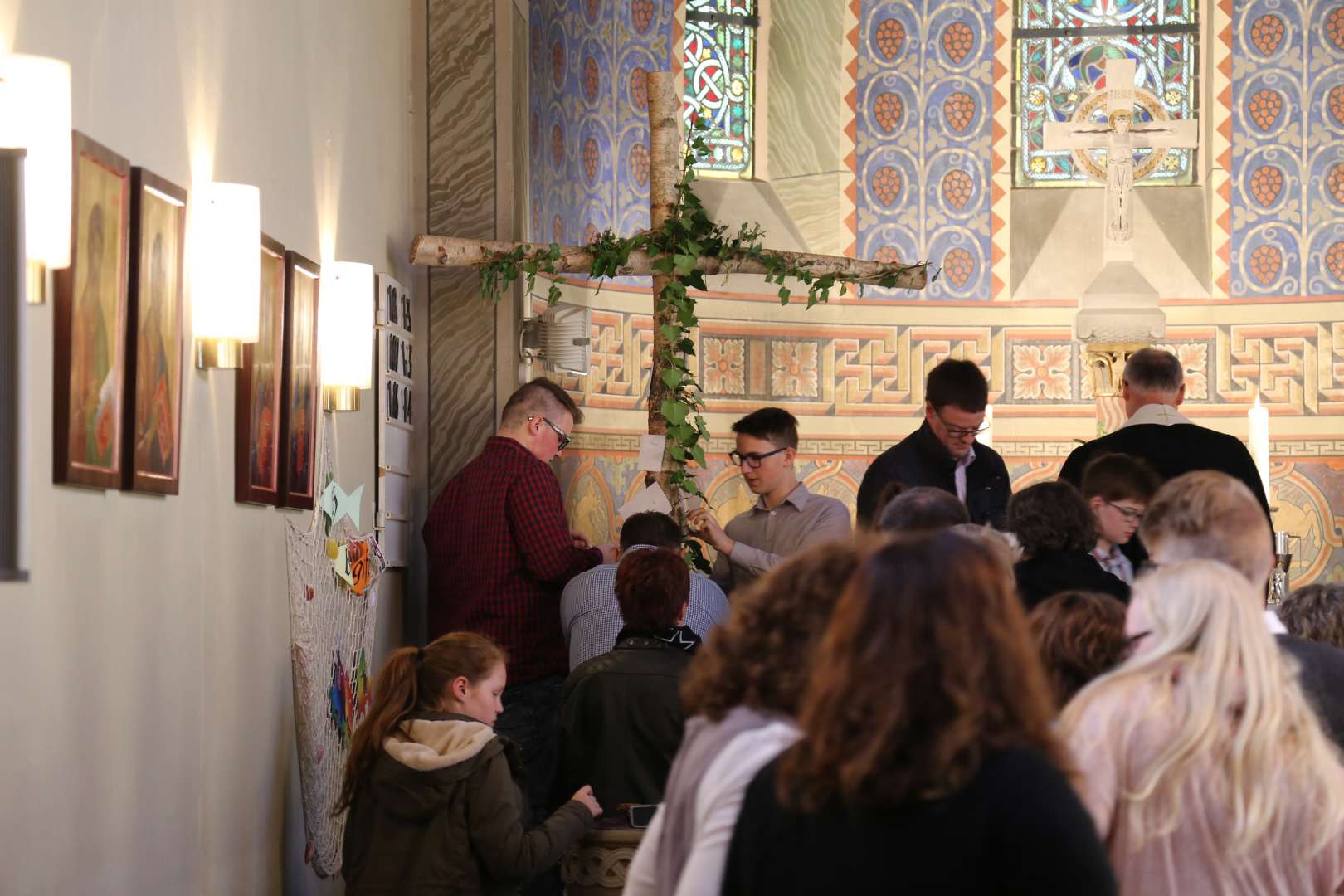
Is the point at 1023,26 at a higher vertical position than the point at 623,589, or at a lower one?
higher

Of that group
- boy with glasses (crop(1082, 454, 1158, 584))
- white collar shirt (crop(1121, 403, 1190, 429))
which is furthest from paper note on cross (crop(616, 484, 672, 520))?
boy with glasses (crop(1082, 454, 1158, 584))

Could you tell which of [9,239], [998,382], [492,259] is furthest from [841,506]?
[998,382]

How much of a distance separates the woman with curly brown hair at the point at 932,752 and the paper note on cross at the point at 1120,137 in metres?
9.32

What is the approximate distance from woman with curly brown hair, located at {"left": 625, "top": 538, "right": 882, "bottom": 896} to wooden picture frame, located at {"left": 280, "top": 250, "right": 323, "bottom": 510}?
9.99 feet

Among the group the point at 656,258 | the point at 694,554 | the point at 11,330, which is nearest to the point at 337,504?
the point at 694,554

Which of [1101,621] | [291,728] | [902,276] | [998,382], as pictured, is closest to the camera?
[1101,621]

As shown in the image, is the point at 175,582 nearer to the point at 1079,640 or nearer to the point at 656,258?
the point at 1079,640

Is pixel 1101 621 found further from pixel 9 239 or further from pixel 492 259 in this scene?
pixel 492 259

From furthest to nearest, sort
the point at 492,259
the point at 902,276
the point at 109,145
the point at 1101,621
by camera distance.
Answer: the point at 902,276 → the point at 492,259 → the point at 109,145 → the point at 1101,621

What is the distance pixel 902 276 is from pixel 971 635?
6.47 meters

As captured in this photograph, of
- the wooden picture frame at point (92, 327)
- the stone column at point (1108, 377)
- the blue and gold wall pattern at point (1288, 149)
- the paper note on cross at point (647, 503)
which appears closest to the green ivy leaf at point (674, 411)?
the paper note on cross at point (647, 503)

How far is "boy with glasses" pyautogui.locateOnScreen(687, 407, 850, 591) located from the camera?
555 centimetres

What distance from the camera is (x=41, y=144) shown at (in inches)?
116

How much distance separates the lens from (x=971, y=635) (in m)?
1.74
